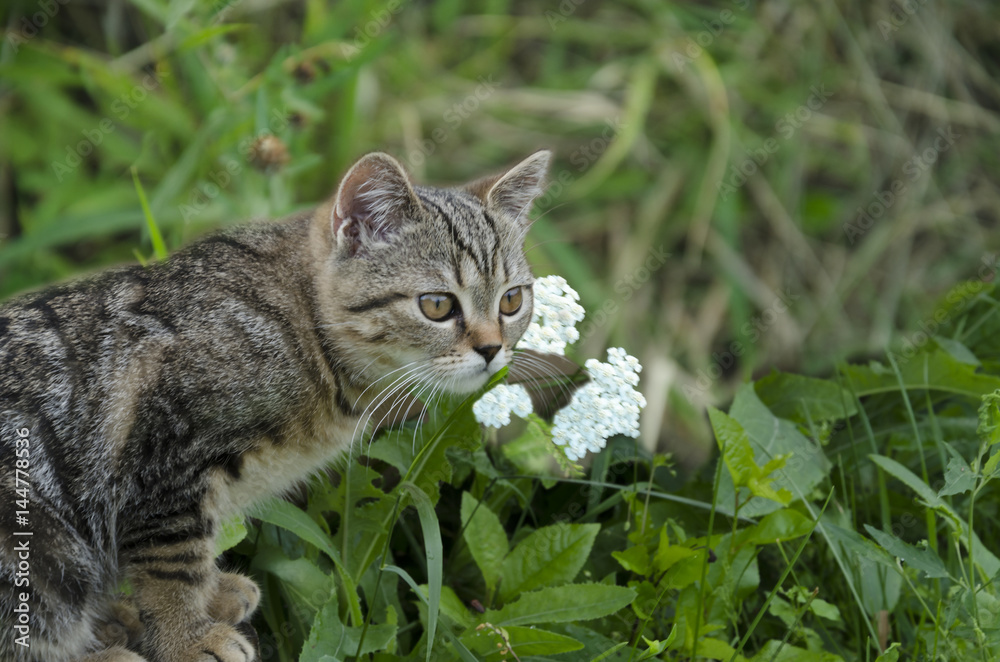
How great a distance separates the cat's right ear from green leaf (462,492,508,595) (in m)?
0.66

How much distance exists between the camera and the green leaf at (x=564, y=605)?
170 cm

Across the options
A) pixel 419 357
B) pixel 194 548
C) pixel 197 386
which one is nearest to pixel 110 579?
pixel 194 548

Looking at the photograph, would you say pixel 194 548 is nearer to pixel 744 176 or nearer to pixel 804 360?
pixel 804 360

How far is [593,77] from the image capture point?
4688mm

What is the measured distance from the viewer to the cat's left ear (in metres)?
2.25

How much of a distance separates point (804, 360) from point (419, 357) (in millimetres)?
2832

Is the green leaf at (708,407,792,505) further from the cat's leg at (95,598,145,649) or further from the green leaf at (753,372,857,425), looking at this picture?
the cat's leg at (95,598,145,649)

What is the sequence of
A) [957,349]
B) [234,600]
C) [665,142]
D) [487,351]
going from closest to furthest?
[234,600] → [487,351] → [957,349] → [665,142]

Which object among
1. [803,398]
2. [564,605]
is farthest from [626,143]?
[564,605]

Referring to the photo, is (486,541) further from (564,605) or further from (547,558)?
(564,605)

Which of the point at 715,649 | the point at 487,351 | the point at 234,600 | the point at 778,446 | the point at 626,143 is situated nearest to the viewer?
the point at 715,649

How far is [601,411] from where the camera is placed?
1.74m

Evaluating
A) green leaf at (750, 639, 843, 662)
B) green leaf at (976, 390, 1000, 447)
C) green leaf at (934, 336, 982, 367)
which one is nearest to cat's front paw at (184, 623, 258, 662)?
green leaf at (750, 639, 843, 662)

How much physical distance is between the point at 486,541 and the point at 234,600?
54cm
